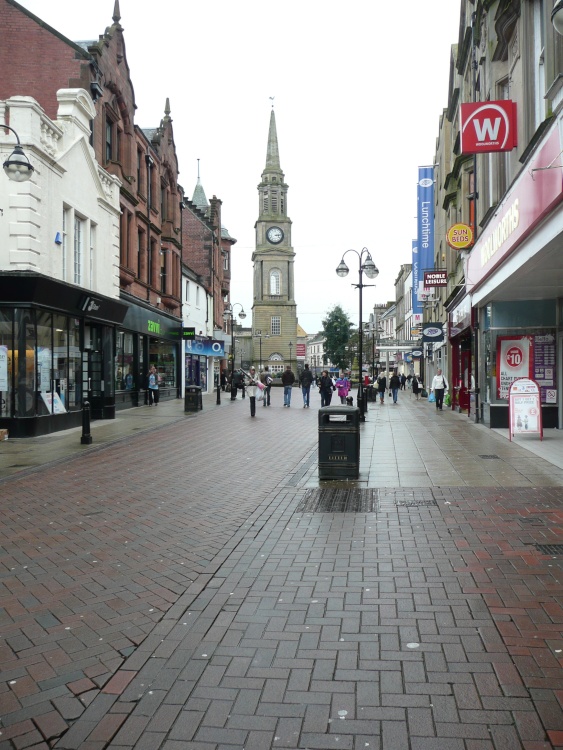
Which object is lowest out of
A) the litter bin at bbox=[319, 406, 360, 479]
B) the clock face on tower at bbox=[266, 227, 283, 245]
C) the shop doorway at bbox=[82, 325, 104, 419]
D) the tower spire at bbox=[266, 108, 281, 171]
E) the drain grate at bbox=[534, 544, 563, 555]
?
the drain grate at bbox=[534, 544, 563, 555]

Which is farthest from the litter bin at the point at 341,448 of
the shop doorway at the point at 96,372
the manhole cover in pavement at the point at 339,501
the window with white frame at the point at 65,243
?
the shop doorway at the point at 96,372

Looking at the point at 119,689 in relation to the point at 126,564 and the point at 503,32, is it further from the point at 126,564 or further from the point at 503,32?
the point at 503,32

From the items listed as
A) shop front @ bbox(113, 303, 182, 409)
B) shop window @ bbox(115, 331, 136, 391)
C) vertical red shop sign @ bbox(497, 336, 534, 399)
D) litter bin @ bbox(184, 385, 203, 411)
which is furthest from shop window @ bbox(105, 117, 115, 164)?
vertical red shop sign @ bbox(497, 336, 534, 399)

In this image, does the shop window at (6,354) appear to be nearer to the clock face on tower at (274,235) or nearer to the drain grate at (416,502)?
the drain grate at (416,502)

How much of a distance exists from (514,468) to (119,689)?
825 centimetres

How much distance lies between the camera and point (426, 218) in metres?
34.1

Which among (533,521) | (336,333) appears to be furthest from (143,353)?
(336,333)

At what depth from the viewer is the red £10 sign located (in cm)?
1609

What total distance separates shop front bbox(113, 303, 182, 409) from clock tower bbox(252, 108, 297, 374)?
69679mm

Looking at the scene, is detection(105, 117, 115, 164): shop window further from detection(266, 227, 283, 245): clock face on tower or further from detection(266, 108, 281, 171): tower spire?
detection(266, 108, 281, 171): tower spire

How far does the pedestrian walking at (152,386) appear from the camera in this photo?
2695 centimetres

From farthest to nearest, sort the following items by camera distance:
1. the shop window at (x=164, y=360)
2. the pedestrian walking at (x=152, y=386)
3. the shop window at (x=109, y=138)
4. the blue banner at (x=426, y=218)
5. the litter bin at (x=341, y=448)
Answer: the blue banner at (x=426, y=218) < the shop window at (x=164, y=360) < the pedestrian walking at (x=152, y=386) < the shop window at (x=109, y=138) < the litter bin at (x=341, y=448)

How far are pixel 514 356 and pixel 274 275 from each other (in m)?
91.5

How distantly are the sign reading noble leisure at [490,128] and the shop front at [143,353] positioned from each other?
46.0 ft
